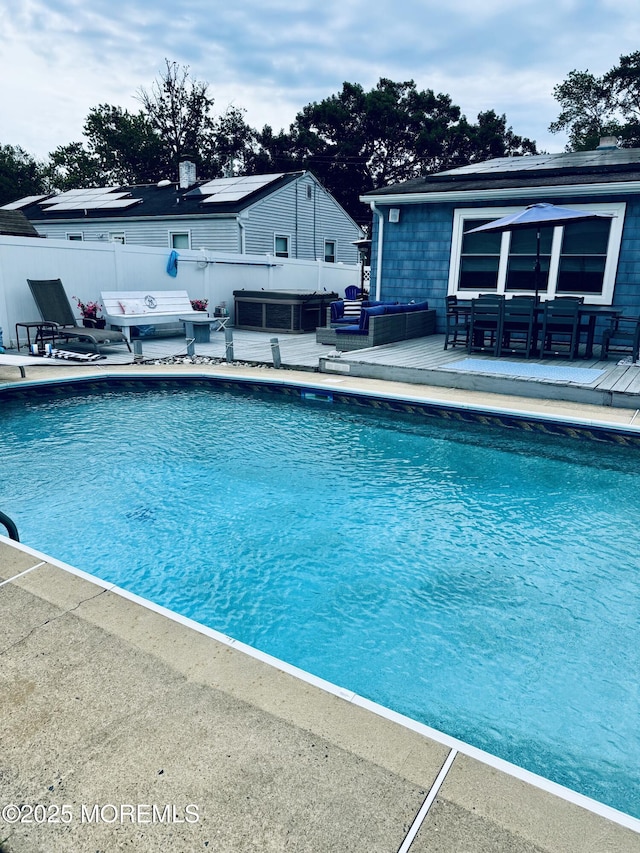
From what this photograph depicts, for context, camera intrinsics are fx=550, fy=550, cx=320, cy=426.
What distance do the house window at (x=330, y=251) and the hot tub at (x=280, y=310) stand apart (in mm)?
8994

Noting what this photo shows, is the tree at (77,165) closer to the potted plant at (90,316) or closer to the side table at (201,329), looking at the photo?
the potted plant at (90,316)

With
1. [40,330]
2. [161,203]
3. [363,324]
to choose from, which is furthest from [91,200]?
[363,324]

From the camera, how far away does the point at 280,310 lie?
13070mm

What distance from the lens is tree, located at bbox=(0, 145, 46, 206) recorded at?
32438 mm

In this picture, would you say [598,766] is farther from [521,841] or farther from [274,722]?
[274,722]

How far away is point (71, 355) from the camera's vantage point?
9.25 metres

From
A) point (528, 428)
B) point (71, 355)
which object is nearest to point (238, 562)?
point (528, 428)

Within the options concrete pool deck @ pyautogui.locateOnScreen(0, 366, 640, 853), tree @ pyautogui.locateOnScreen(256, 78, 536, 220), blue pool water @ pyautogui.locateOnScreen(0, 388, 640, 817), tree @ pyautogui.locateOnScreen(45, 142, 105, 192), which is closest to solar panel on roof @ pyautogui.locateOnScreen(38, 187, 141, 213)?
tree @ pyautogui.locateOnScreen(45, 142, 105, 192)

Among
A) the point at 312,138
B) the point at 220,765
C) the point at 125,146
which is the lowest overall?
the point at 220,765

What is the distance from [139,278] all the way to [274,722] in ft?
38.1

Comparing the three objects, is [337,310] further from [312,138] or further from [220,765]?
[312,138]

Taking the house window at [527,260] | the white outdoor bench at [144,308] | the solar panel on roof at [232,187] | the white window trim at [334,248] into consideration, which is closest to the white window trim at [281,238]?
the solar panel on roof at [232,187]

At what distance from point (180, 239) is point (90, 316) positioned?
28.1 feet

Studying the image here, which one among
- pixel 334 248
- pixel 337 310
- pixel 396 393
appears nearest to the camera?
pixel 396 393
